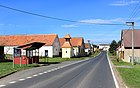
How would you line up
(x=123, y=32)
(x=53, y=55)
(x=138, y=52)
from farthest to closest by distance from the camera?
(x=53, y=55) → (x=123, y=32) → (x=138, y=52)

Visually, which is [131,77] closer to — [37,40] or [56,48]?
[56,48]

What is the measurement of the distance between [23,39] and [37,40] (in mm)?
5419

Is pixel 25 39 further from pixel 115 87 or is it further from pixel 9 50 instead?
pixel 115 87

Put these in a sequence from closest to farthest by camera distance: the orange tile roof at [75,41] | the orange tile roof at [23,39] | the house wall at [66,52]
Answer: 1. the house wall at [66,52]
2. the orange tile roof at [23,39]
3. the orange tile roof at [75,41]

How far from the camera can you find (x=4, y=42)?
292ft

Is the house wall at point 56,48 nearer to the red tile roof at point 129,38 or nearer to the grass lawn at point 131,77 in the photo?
the red tile roof at point 129,38

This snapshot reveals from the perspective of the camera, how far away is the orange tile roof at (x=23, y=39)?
283ft

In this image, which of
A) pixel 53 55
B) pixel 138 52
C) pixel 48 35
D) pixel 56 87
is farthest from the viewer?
pixel 48 35

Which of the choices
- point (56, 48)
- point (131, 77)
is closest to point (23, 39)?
point (56, 48)

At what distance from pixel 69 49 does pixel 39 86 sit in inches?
2785

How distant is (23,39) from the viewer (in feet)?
295

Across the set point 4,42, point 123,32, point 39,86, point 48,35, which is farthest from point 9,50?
point 39,86

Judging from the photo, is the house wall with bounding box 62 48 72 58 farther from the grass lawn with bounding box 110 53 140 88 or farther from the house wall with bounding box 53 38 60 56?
the grass lawn with bounding box 110 53 140 88

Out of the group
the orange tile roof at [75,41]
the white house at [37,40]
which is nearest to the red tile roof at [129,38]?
the white house at [37,40]
